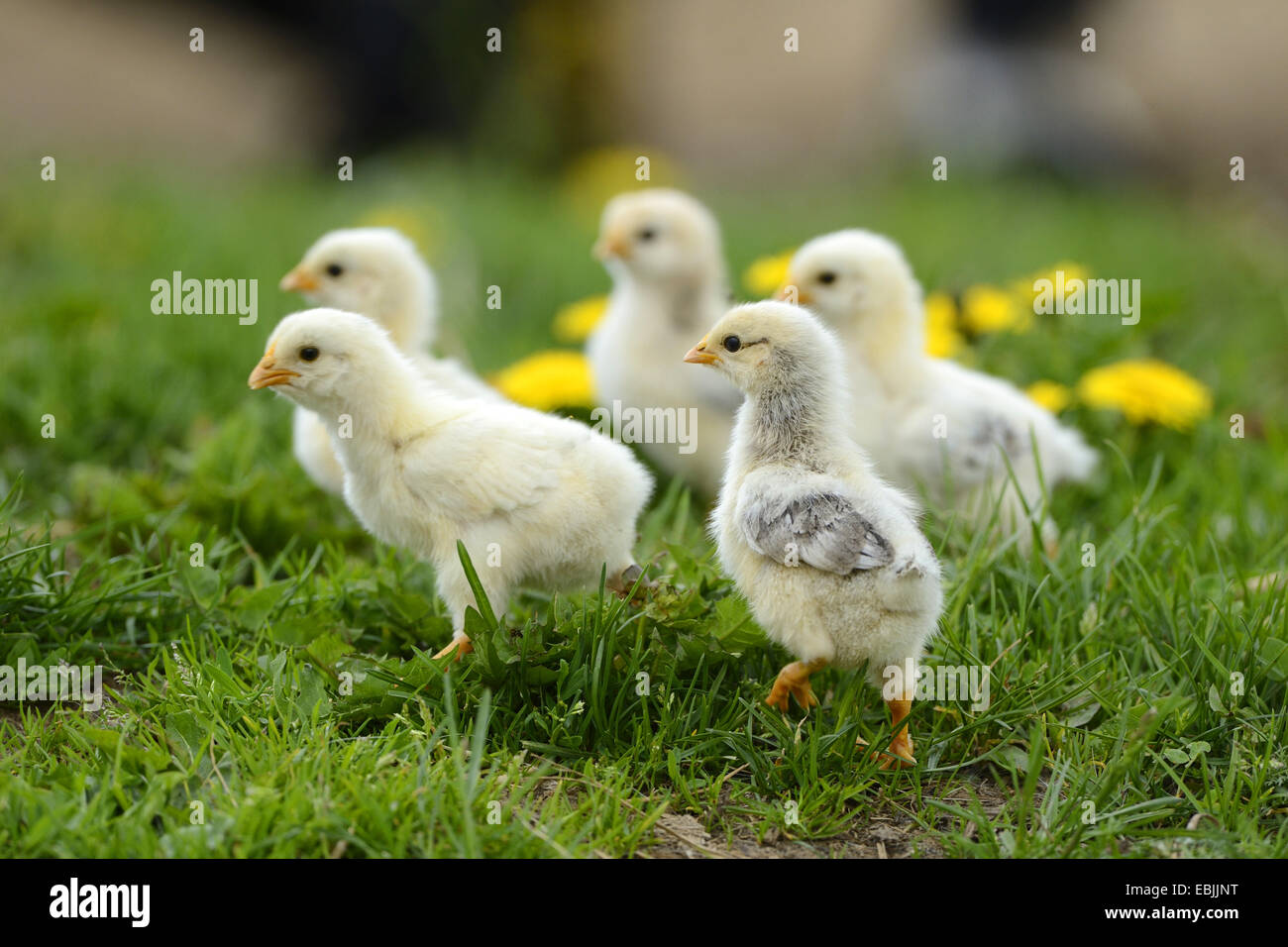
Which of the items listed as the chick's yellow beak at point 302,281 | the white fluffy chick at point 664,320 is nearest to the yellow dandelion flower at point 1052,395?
the white fluffy chick at point 664,320

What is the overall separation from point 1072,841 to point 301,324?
86.0 inches

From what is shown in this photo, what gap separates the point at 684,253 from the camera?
16.8ft

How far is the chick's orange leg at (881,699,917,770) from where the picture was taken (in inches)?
117

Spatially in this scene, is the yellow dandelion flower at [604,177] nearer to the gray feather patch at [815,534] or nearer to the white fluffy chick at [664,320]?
the white fluffy chick at [664,320]

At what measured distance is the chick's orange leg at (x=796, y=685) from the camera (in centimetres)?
295

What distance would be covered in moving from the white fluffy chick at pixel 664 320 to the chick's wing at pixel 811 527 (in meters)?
1.86

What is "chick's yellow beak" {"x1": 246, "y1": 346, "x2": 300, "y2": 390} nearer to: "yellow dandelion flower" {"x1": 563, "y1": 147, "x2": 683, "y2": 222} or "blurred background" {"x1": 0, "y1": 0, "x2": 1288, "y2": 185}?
"yellow dandelion flower" {"x1": 563, "y1": 147, "x2": 683, "y2": 222}

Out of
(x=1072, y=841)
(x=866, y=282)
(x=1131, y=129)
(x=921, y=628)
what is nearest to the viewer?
(x=1072, y=841)

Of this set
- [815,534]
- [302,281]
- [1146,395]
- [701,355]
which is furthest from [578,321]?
[815,534]

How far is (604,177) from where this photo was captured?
1127cm

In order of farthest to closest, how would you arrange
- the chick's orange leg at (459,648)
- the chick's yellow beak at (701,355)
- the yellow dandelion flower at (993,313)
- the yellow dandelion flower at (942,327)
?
the yellow dandelion flower at (993,313) → the yellow dandelion flower at (942,327) → the chick's yellow beak at (701,355) → the chick's orange leg at (459,648)

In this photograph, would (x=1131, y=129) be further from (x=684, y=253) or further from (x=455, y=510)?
(x=455, y=510)

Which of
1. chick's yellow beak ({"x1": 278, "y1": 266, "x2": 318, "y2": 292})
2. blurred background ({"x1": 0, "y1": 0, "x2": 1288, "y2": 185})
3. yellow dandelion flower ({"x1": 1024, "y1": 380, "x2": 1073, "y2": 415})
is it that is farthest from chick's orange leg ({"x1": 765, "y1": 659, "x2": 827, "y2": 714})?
blurred background ({"x1": 0, "y1": 0, "x2": 1288, "y2": 185})
